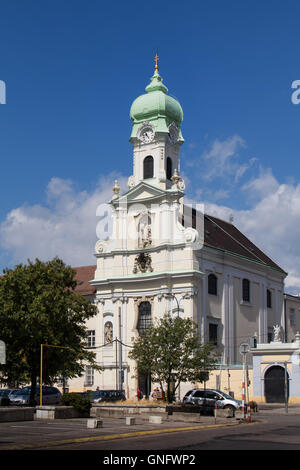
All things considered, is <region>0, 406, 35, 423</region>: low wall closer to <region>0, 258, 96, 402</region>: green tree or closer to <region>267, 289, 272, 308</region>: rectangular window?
<region>0, 258, 96, 402</region>: green tree

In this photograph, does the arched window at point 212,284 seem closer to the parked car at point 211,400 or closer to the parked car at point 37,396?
the parked car at point 37,396

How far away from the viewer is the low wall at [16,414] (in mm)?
28397

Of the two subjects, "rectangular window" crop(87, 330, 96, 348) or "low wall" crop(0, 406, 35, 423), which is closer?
"low wall" crop(0, 406, 35, 423)

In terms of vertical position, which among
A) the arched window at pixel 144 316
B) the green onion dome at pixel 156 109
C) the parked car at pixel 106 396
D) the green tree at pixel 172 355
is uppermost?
the green onion dome at pixel 156 109

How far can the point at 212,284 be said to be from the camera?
63.8 metres

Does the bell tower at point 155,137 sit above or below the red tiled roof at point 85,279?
above

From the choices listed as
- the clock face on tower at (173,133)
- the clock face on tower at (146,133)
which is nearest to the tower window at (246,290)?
the clock face on tower at (173,133)

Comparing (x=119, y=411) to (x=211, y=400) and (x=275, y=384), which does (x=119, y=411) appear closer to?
(x=211, y=400)

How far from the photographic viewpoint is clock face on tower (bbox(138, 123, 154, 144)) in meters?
68.5

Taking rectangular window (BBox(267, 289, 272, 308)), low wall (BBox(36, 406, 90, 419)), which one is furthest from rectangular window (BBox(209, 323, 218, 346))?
low wall (BBox(36, 406, 90, 419))

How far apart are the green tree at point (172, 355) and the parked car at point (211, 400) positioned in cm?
166

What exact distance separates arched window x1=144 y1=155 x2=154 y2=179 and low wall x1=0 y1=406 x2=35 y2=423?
41038 millimetres
